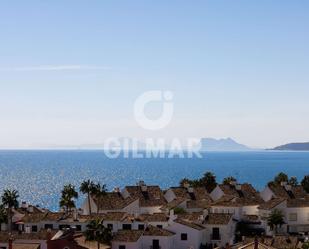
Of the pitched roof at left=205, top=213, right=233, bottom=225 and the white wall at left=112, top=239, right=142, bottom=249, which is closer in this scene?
the white wall at left=112, top=239, right=142, bottom=249

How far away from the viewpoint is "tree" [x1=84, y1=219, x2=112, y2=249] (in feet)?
245

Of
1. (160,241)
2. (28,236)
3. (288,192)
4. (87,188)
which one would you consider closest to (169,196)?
(87,188)

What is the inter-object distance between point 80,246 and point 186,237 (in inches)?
651

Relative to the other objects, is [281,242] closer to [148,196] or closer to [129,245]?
[129,245]

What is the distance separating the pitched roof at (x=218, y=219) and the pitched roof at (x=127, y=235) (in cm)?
1163

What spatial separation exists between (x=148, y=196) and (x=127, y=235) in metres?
28.1

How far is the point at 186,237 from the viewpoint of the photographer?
8250 cm

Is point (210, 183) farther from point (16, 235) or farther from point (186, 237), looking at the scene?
point (16, 235)

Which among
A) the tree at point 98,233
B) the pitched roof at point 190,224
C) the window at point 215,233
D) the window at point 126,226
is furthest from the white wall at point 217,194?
the tree at point 98,233

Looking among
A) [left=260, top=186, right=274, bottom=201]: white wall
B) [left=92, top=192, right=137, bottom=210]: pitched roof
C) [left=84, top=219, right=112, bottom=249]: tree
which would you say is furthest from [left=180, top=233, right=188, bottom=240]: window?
[left=260, top=186, right=274, bottom=201]: white wall

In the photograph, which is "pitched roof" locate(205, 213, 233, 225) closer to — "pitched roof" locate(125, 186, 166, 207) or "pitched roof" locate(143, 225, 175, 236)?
"pitched roof" locate(143, 225, 175, 236)

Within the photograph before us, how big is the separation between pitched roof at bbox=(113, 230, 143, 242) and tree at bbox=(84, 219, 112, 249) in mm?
1356

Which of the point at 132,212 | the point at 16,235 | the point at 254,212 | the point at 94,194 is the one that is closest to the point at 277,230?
the point at 254,212

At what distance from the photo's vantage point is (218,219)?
8750 cm
